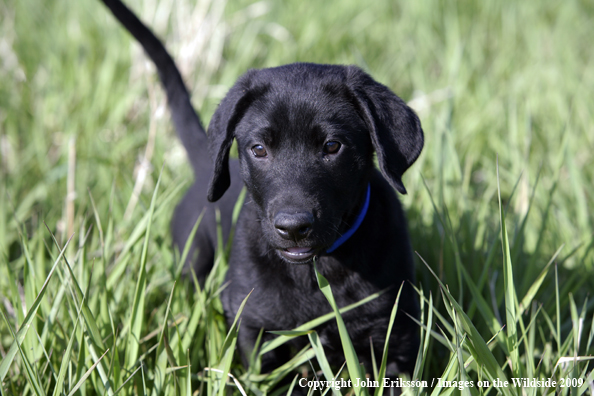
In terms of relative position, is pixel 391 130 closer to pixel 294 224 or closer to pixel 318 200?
pixel 318 200

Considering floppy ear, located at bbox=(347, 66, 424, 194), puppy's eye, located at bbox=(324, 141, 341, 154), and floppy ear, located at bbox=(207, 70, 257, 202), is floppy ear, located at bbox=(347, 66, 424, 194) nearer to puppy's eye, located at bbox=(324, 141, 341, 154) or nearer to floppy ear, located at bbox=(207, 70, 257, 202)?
puppy's eye, located at bbox=(324, 141, 341, 154)

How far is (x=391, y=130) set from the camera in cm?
194

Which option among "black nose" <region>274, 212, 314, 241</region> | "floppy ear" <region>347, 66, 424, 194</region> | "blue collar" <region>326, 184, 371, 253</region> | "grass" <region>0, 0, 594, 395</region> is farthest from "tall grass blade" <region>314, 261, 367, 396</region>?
"floppy ear" <region>347, 66, 424, 194</region>

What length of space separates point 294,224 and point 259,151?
424 millimetres

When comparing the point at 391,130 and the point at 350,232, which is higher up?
the point at 391,130

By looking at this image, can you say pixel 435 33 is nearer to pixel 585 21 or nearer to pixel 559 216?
pixel 585 21

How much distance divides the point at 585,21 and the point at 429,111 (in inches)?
123

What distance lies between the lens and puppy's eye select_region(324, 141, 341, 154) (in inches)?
76.4

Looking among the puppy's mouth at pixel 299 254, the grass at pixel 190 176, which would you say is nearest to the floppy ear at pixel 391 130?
the grass at pixel 190 176

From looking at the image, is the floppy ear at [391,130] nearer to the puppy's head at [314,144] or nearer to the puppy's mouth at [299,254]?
the puppy's head at [314,144]

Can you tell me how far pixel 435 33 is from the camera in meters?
5.24

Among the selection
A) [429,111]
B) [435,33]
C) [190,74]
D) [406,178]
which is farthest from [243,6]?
[406,178]

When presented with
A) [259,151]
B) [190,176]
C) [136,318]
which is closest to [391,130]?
[259,151]

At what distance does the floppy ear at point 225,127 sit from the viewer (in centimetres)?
208
